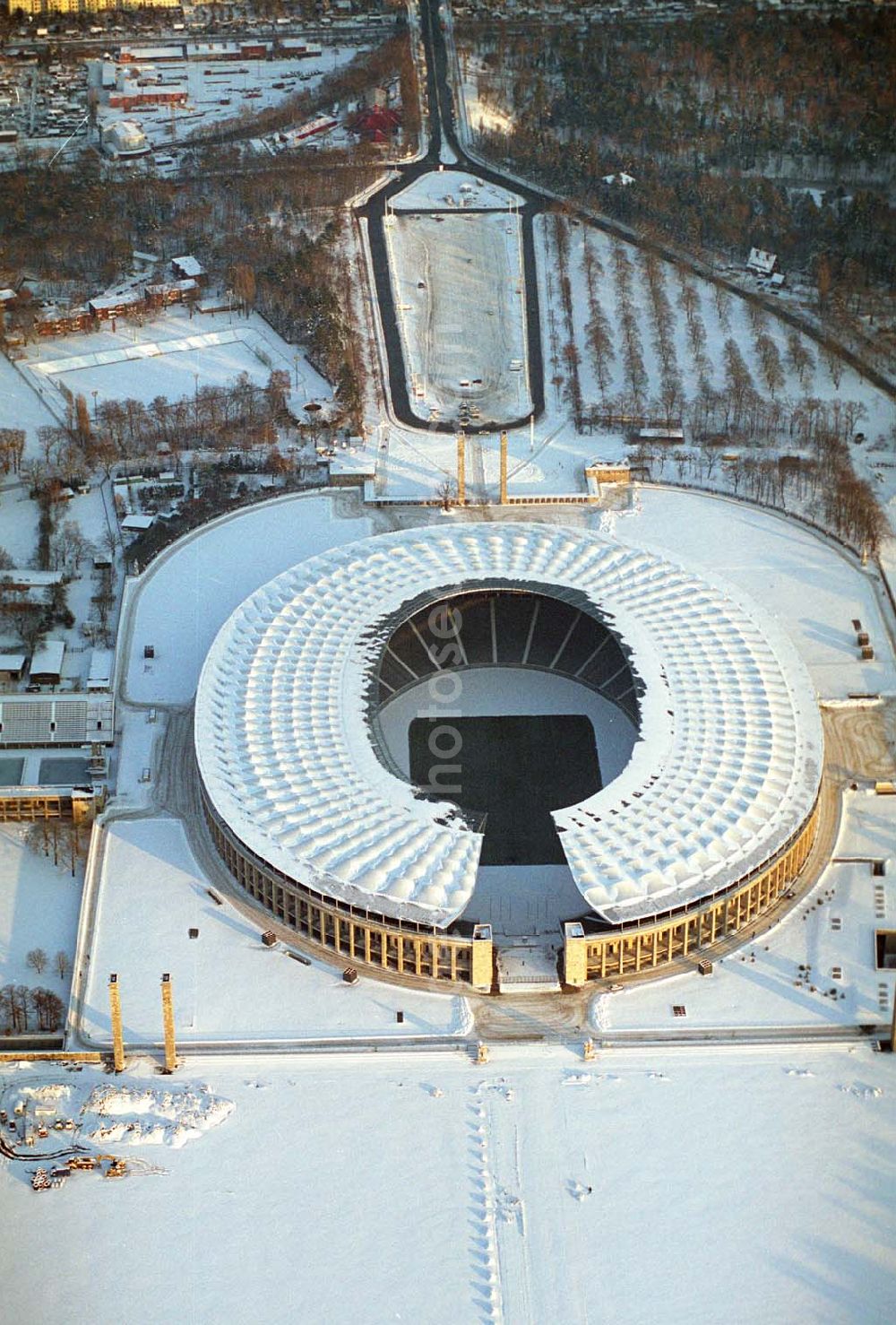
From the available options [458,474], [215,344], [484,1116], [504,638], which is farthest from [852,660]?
[215,344]

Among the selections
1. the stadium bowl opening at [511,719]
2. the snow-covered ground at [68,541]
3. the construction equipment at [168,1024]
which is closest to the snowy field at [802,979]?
the stadium bowl opening at [511,719]

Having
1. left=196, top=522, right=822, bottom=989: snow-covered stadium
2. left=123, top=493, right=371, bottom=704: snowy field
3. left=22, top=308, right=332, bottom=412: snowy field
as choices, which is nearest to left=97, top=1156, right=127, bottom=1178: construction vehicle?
left=196, top=522, right=822, bottom=989: snow-covered stadium

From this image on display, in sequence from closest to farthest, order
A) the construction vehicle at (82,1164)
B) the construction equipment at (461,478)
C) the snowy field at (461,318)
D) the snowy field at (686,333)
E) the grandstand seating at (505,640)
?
1. the construction vehicle at (82,1164)
2. the grandstand seating at (505,640)
3. the construction equipment at (461,478)
4. the snowy field at (461,318)
5. the snowy field at (686,333)

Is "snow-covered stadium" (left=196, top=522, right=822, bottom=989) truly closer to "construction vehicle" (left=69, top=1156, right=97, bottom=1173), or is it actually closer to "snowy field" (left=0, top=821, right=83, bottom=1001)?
"snowy field" (left=0, top=821, right=83, bottom=1001)

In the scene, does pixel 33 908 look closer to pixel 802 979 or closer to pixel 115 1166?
pixel 115 1166

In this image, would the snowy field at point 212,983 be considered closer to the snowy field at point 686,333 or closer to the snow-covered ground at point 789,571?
the snow-covered ground at point 789,571

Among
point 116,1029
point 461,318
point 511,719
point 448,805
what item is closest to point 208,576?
point 511,719

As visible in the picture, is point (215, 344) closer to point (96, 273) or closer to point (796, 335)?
point (96, 273)
